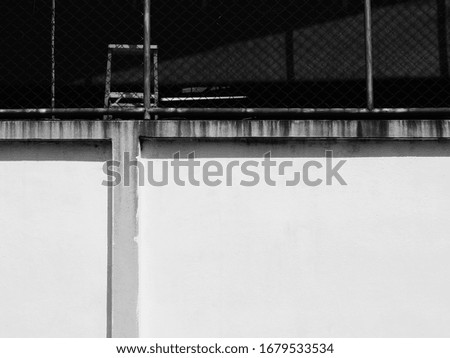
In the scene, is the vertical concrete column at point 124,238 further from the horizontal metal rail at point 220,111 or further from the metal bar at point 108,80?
the metal bar at point 108,80

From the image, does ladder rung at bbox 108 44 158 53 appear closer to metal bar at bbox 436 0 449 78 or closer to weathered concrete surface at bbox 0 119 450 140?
weathered concrete surface at bbox 0 119 450 140

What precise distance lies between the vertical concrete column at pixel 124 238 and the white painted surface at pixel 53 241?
0.31ft

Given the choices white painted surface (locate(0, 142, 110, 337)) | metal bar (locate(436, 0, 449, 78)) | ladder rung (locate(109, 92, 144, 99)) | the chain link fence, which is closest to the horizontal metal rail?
white painted surface (locate(0, 142, 110, 337))

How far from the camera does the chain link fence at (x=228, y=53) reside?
5.84m

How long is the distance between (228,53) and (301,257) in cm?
275

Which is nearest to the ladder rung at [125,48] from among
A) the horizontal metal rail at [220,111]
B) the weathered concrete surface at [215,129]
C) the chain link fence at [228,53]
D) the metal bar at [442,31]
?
the chain link fence at [228,53]

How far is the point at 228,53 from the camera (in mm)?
6047

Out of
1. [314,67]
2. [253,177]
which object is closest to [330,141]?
[253,177]

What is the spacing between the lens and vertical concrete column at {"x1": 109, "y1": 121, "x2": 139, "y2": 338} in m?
3.83

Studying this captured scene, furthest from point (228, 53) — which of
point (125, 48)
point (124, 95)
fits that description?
point (124, 95)

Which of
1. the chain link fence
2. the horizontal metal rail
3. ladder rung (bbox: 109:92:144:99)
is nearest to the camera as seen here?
the horizontal metal rail

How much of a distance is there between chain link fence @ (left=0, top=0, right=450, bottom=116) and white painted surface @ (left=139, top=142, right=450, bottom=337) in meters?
1.95

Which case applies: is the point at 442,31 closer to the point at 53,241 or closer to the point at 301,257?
the point at 301,257
